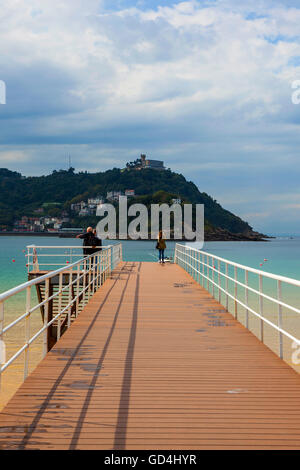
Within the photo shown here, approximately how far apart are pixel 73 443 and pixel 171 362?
230cm

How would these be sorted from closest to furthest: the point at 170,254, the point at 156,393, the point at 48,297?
the point at 156,393 → the point at 48,297 → the point at 170,254

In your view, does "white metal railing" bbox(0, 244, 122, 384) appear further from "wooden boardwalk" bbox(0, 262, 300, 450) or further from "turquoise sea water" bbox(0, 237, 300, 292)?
"turquoise sea water" bbox(0, 237, 300, 292)

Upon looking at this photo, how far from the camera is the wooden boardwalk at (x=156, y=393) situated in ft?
10.2

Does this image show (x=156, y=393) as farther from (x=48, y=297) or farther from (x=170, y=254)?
(x=170, y=254)

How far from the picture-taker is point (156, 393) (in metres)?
4.05

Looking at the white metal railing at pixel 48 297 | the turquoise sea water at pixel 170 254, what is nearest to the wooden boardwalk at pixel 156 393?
the white metal railing at pixel 48 297

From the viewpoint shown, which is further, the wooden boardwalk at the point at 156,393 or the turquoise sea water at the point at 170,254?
the turquoise sea water at the point at 170,254

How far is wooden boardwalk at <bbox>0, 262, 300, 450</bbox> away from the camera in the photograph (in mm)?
3115

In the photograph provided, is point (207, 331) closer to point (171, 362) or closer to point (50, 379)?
point (171, 362)

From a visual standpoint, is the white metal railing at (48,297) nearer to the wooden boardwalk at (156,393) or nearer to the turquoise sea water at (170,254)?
the wooden boardwalk at (156,393)

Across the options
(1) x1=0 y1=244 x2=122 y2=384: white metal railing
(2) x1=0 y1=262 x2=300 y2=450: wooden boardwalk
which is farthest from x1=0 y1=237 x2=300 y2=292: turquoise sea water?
(2) x1=0 y1=262 x2=300 y2=450: wooden boardwalk

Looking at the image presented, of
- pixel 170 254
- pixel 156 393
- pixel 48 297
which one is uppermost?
pixel 48 297

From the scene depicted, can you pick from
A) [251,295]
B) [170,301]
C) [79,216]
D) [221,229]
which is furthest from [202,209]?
[170,301]

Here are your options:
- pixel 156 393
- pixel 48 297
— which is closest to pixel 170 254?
pixel 48 297
